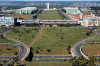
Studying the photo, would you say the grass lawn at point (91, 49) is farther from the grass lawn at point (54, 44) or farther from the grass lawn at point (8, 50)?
the grass lawn at point (8, 50)

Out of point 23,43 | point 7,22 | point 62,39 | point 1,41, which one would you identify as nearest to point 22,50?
point 23,43

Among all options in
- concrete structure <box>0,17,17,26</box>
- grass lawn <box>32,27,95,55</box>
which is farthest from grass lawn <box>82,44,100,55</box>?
concrete structure <box>0,17,17,26</box>

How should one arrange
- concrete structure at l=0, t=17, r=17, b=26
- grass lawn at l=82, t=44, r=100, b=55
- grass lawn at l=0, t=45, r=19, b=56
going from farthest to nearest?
concrete structure at l=0, t=17, r=17, b=26, grass lawn at l=82, t=44, r=100, b=55, grass lawn at l=0, t=45, r=19, b=56

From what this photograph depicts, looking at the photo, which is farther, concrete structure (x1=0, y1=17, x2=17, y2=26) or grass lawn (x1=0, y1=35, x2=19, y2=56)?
concrete structure (x1=0, y1=17, x2=17, y2=26)

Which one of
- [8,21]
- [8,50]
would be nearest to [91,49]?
[8,50]

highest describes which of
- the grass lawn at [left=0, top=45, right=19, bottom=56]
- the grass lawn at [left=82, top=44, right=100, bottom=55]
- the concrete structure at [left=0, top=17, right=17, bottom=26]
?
the concrete structure at [left=0, top=17, right=17, bottom=26]

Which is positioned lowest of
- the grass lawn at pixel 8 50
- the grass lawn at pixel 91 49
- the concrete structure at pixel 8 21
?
the grass lawn at pixel 91 49

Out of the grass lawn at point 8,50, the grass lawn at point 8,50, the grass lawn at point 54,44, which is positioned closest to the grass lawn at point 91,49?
the grass lawn at point 54,44

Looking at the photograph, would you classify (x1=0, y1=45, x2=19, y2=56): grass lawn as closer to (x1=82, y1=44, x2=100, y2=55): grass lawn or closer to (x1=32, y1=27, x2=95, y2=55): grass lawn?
(x1=32, y1=27, x2=95, y2=55): grass lawn

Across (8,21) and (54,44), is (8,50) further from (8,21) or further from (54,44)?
(8,21)
